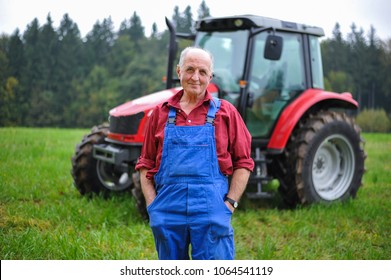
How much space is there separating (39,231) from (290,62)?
10.1 feet

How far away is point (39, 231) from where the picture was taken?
12.9 feet

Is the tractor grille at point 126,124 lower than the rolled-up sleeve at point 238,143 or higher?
lower

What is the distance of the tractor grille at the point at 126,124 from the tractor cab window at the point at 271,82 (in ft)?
3.70

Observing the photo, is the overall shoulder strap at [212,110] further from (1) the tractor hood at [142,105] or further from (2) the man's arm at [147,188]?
(1) the tractor hood at [142,105]

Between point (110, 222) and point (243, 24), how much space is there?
2.26 metres

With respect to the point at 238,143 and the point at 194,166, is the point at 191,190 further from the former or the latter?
the point at 238,143

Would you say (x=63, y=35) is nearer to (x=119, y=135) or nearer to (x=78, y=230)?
(x=119, y=135)

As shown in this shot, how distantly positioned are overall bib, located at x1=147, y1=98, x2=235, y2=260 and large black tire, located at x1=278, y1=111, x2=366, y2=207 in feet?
9.39

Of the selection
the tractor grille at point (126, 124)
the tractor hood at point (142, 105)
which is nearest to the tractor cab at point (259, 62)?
the tractor hood at point (142, 105)

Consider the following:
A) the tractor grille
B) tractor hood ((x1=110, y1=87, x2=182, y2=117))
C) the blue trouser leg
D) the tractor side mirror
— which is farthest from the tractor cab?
the blue trouser leg

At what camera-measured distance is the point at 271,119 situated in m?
5.39

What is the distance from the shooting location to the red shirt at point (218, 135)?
8.36ft

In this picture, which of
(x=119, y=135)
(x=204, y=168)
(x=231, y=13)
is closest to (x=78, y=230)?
(x=119, y=135)

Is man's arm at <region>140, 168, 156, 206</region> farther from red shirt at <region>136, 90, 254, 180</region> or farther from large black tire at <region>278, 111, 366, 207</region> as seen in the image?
large black tire at <region>278, 111, 366, 207</region>
